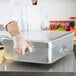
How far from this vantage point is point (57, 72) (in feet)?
2.20

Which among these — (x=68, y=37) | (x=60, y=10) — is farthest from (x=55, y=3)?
(x=68, y=37)

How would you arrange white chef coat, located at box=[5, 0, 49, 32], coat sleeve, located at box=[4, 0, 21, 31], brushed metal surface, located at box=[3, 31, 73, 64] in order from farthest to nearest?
white chef coat, located at box=[5, 0, 49, 32]
coat sleeve, located at box=[4, 0, 21, 31]
brushed metal surface, located at box=[3, 31, 73, 64]

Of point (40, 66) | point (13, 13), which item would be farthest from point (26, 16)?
point (40, 66)

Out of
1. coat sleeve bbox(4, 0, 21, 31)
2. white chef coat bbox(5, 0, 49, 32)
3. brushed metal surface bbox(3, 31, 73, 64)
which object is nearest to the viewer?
brushed metal surface bbox(3, 31, 73, 64)

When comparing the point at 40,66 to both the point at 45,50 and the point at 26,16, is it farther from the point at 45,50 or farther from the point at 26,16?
the point at 26,16

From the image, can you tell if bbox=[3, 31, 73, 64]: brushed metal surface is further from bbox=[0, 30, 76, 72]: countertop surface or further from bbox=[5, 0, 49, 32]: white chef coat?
bbox=[5, 0, 49, 32]: white chef coat

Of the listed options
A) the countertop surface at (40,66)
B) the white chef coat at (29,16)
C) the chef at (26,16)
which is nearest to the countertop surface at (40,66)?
the countertop surface at (40,66)

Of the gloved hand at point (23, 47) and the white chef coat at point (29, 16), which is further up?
the white chef coat at point (29, 16)

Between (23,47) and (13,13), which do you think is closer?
(23,47)

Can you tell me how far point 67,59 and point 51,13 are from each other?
5.35 feet

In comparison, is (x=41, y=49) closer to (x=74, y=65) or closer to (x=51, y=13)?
(x=74, y=65)

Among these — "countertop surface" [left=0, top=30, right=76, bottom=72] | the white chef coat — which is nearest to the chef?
the white chef coat

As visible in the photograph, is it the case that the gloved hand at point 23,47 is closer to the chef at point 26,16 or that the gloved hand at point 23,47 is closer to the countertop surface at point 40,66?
the countertop surface at point 40,66

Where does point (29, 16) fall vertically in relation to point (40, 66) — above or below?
above
